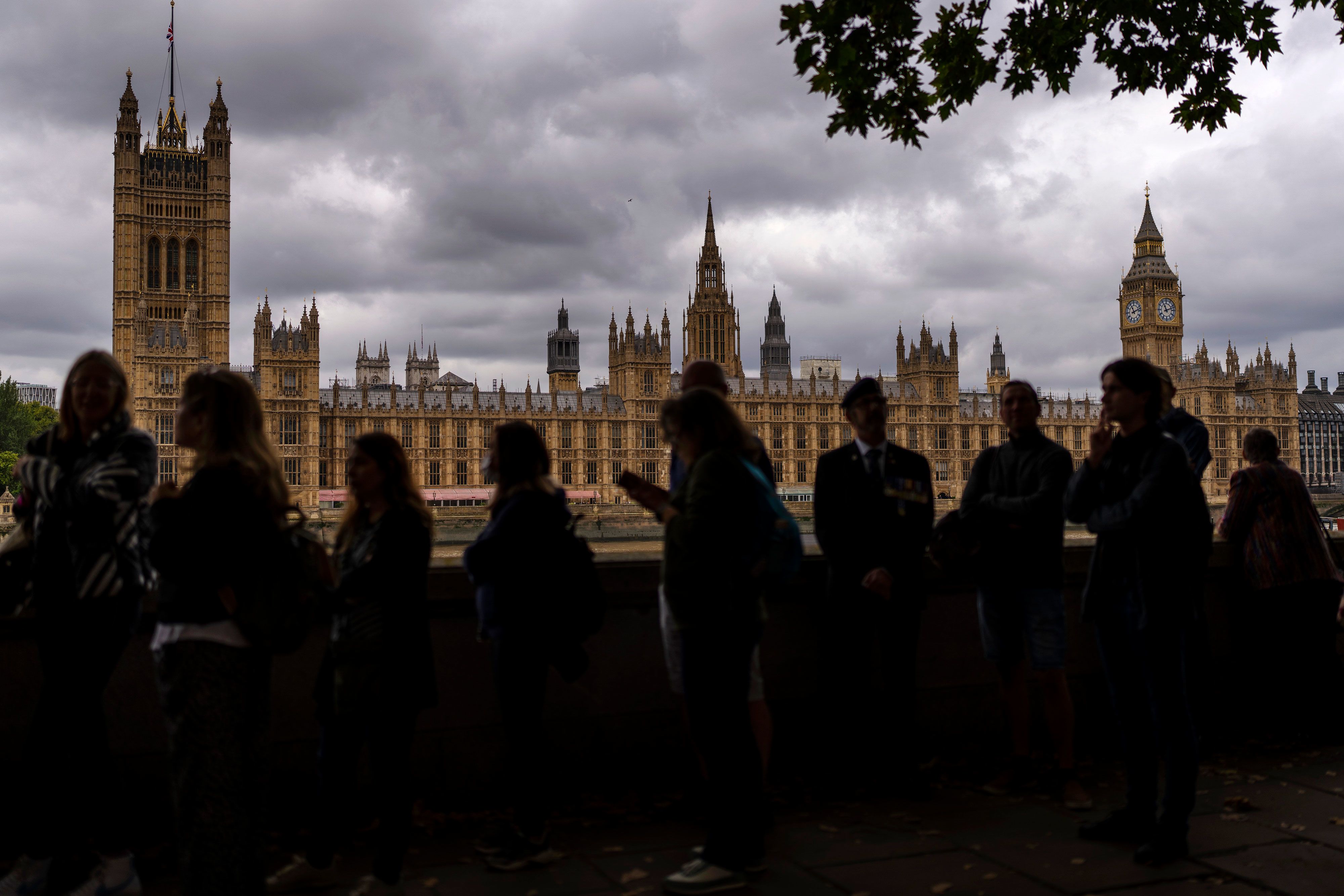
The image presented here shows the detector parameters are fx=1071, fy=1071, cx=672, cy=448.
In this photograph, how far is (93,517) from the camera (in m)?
2.79

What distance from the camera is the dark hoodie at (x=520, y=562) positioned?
316 cm

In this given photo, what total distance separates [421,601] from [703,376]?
1.31m

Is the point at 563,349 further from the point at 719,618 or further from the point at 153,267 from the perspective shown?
the point at 719,618

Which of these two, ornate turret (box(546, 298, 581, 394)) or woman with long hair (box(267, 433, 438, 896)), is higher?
ornate turret (box(546, 298, 581, 394))

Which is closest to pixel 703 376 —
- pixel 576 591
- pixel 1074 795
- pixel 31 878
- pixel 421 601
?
pixel 576 591

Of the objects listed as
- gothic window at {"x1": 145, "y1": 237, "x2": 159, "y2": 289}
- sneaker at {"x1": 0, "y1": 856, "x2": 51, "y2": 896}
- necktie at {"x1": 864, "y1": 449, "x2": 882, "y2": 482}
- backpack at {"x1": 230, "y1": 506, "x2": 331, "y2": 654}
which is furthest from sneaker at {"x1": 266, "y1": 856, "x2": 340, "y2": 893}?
gothic window at {"x1": 145, "y1": 237, "x2": 159, "y2": 289}

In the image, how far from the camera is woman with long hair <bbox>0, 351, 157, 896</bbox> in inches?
111

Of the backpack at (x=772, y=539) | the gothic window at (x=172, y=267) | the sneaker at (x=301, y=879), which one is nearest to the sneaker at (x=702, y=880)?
the backpack at (x=772, y=539)

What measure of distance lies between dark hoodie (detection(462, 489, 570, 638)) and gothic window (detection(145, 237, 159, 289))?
6115cm

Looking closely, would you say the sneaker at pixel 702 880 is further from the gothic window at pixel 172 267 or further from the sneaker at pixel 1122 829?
the gothic window at pixel 172 267

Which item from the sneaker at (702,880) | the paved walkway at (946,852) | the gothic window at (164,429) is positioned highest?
the gothic window at (164,429)

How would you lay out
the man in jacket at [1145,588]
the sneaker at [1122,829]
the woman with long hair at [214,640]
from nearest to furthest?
the woman with long hair at [214,640] → the man in jacket at [1145,588] → the sneaker at [1122,829]

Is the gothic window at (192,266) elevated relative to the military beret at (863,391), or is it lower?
elevated

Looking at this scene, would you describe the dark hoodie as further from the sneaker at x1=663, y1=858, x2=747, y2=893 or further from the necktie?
the necktie
